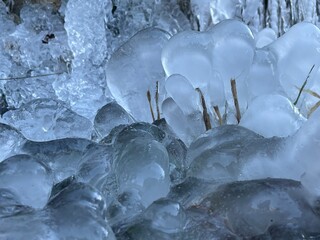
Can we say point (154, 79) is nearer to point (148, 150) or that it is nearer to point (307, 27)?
point (307, 27)

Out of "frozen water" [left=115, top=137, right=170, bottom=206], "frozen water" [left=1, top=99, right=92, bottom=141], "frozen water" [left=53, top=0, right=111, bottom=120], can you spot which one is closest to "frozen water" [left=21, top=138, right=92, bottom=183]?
"frozen water" [left=115, top=137, right=170, bottom=206]

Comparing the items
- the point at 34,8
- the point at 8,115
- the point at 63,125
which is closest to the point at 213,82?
the point at 63,125

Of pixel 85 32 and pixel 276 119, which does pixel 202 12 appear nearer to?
pixel 85 32

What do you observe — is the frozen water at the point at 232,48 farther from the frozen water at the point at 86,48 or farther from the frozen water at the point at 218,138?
the frozen water at the point at 86,48

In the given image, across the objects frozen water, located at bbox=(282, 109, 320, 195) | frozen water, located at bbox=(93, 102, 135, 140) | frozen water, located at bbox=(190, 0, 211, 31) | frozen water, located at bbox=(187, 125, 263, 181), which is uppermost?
frozen water, located at bbox=(282, 109, 320, 195)

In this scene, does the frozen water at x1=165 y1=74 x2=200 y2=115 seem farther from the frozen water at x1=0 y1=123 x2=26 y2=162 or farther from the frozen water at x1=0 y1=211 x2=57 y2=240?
the frozen water at x1=0 y1=211 x2=57 y2=240

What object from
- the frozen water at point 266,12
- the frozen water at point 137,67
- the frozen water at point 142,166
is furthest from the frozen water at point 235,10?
the frozen water at point 142,166
